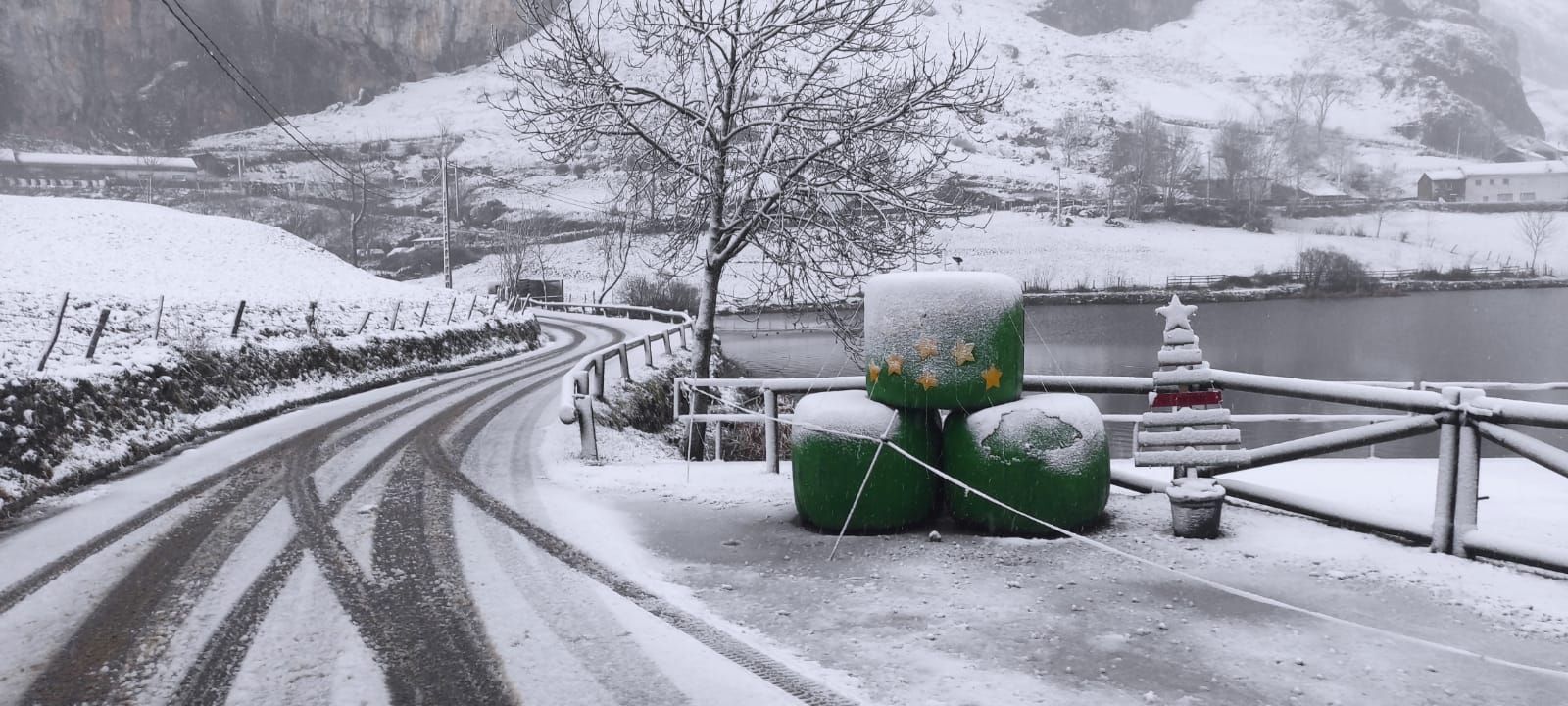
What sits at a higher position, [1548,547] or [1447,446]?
[1447,446]

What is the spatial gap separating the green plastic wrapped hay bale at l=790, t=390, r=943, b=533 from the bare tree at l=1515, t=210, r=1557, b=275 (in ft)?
363

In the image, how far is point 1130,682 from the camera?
12.4ft

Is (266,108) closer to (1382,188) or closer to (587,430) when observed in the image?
(587,430)

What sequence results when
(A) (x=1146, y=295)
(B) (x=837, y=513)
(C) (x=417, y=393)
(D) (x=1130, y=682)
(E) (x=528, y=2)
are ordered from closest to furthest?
(D) (x=1130, y=682), (B) (x=837, y=513), (E) (x=528, y=2), (C) (x=417, y=393), (A) (x=1146, y=295)

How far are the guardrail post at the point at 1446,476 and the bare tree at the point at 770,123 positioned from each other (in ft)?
25.1

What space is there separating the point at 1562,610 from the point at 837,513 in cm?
423

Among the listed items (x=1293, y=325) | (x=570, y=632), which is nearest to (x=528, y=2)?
(x=570, y=632)

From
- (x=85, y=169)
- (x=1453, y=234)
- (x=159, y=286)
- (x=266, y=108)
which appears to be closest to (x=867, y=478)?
(x=159, y=286)

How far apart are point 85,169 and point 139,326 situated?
464 feet

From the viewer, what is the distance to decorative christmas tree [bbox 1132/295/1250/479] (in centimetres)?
619

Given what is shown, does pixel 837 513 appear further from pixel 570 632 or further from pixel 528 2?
pixel 528 2

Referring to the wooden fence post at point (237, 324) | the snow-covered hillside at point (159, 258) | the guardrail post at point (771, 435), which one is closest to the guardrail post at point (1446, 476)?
the guardrail post at point (771, 435)

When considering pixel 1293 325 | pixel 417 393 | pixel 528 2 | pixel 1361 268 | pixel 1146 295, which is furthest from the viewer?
pixel 1361 268

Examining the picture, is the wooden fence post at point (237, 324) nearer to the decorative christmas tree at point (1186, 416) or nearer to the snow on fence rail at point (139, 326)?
the snow on fence rail at point (139, 326)
